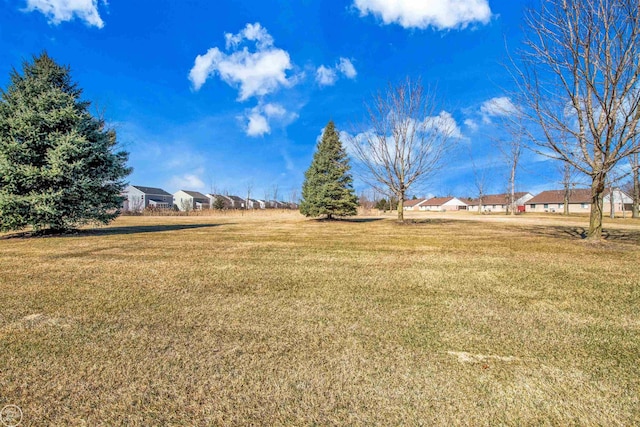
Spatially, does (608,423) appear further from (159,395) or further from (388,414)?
(159,395)

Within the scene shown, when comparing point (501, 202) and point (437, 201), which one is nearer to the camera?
point (501, 202)

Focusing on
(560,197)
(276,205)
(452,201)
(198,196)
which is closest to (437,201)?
(452,201)

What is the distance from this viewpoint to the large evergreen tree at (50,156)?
31.9 feet

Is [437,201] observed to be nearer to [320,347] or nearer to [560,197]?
[560,197]

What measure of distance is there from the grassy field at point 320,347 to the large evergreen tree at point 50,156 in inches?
249

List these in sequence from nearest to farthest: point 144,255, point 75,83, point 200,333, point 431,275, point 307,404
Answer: point 307,404 < point 200,333 < point 431,275 < point 144,255 < point 75,83

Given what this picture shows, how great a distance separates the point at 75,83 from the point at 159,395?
47.0 ft

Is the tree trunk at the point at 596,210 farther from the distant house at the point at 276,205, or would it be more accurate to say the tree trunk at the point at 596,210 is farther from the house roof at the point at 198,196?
the distant house at the point at 276,205

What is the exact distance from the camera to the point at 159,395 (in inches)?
76.0

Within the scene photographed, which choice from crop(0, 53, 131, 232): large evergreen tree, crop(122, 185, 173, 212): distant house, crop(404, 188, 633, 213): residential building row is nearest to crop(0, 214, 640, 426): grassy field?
crop(0, 53, 131, 232): large evergreen tree

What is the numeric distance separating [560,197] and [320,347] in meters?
81.4

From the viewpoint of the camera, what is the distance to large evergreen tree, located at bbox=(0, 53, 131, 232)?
9.73 meters

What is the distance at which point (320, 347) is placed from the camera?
2568 mm

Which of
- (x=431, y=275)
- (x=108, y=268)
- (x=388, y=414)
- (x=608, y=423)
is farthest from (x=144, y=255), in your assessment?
(x=608, y=423)
